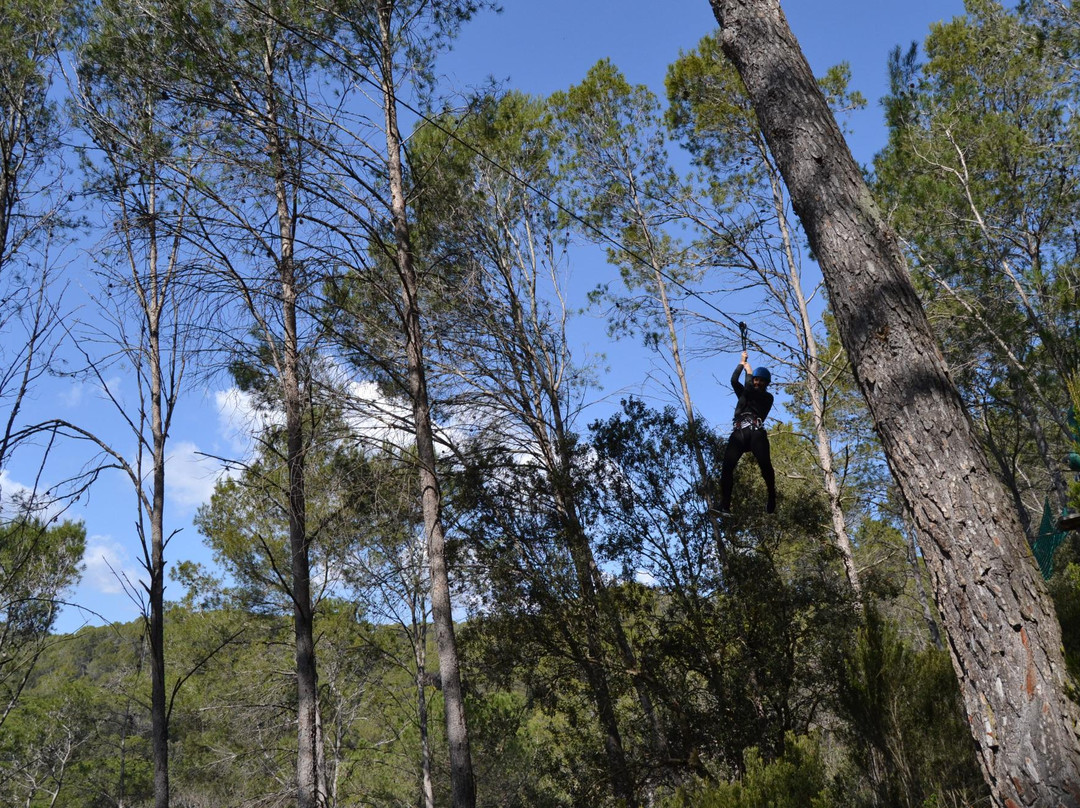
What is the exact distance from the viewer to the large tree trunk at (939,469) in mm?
2395

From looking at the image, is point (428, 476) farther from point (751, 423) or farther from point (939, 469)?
point (939, 469)

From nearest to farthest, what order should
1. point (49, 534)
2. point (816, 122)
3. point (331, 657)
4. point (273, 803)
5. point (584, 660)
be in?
1. point (816, 122)
2. point (273, 803)
3. point (584, 660)
4. point (49, 534)
5. point (331, 657)

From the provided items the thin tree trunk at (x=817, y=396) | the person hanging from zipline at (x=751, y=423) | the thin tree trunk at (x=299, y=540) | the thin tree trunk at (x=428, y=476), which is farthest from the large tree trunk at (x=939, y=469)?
the thin tree trunk at (x=817, y=396)

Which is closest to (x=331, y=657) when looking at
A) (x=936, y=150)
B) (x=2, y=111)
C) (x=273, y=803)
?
(x=273, y=803)

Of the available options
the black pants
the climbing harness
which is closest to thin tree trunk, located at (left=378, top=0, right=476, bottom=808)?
the black pants

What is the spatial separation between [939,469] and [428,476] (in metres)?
4.13

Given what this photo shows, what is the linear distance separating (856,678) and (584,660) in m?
3.27

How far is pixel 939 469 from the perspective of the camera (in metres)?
2.70

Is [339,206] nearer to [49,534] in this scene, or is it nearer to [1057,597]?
[1057,597]

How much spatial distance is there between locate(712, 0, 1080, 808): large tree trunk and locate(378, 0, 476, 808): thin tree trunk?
3.46 meters

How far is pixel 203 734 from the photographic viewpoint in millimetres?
18578

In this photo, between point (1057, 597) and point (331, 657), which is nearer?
point (1057, 597)

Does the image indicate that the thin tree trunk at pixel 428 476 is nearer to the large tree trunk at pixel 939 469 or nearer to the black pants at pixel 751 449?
the black pants at pixel 751 449

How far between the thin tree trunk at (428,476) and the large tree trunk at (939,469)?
11.3 ft
